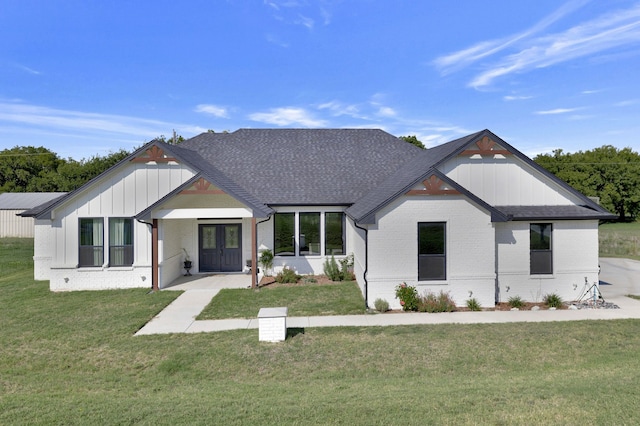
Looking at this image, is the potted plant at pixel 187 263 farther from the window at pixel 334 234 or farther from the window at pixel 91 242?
the window at pixel 334 234

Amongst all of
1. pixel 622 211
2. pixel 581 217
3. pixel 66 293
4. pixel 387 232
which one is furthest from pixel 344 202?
pixel 622 211

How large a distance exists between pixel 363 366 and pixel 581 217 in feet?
33.3

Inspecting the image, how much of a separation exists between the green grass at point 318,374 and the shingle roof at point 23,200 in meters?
32.3

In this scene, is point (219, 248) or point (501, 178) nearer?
point (501, 178)

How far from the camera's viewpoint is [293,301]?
1318cm

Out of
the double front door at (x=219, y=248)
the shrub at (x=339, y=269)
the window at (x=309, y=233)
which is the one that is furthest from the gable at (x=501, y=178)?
the double front door at (x=219, y=248)

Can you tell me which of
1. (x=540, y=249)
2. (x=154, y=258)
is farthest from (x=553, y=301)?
(x=154, y=258)

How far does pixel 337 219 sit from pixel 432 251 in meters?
5.97

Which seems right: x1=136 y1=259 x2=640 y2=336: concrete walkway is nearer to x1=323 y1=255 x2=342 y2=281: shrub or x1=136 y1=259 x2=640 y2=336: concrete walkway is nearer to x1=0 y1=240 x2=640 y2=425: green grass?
x1=0 y1=240 x2=640 y2=425: green grass

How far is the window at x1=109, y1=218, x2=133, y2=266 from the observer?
1557 cm

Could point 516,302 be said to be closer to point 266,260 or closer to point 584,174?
point 266,260

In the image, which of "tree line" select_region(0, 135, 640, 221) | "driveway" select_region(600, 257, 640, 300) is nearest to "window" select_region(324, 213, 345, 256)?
"driveway" select_region(600, 257, 640, 300)

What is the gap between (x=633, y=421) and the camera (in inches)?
206

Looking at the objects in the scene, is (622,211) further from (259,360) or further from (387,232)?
(259,360)
